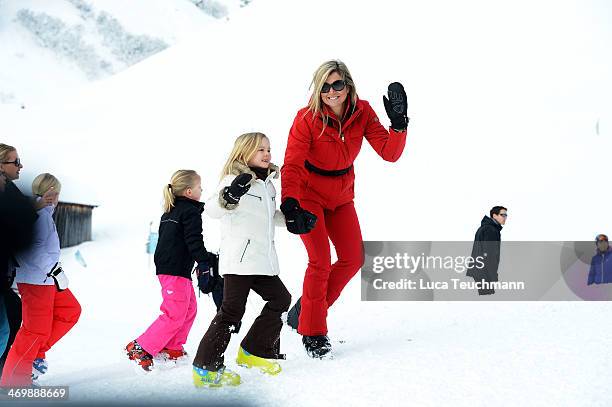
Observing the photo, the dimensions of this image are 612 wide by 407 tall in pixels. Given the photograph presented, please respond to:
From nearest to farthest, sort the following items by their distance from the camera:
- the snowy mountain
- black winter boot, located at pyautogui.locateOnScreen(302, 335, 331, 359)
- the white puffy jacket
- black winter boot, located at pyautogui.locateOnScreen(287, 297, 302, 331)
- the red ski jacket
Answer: the white puffy jacket, black winter boot, located at pyautogui.locateOnScreen(302, 335, 331, 359), the red ski jacket, black winter boot, located at pyautogui.locateOnScreen(287, 297, 302, 331), the snowy mountain

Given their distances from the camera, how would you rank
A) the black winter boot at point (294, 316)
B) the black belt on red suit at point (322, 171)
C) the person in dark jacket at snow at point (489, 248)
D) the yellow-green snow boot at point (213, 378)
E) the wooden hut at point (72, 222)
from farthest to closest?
1. the wooden hut at point (72, 222)
2. the person in dark jacket at snow at point (489, 248)
3. the black winter boot at point (294, 316)
4. the black belt on red suit at point (322, 171)
5. the yellow-green snow boot at point (213, 378)

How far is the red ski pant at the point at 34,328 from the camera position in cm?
338

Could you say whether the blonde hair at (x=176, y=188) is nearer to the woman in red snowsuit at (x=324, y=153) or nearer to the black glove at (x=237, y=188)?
the woman in red snowsuit at (x=324, y=153)

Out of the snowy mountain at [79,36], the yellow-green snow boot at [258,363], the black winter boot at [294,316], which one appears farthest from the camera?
the snowy mountain at [79,36]

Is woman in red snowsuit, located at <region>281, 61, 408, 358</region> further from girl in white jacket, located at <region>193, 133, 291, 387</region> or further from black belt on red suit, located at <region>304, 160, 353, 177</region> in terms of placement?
girl in white jacket, located at <region>193, 133, 291, 387</region>

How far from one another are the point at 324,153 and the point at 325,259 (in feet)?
2.21

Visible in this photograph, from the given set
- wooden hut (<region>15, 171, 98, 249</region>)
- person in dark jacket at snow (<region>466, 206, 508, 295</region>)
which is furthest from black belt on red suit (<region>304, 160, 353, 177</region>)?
wooden hut (<region>15, 171, 98, 249</region>)

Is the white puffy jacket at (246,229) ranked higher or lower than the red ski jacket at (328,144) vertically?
lower

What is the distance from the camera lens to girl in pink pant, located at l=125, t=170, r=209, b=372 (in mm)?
3869

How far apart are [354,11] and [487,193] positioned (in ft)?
89.8

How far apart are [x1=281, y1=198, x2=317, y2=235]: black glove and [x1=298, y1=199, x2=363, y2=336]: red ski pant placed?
442 millimetres

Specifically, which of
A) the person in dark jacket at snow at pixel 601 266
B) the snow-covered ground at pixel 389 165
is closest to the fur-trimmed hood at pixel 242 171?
the snow-covered ground at pixel 389 165

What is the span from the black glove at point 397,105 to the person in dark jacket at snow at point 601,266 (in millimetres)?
4408

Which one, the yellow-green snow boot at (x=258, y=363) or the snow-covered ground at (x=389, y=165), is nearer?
the snow-covered ground at (x=389, y=165)
